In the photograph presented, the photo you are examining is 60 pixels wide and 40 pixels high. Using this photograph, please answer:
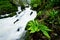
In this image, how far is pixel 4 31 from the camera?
11.5 metres

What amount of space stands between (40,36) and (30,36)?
553mm

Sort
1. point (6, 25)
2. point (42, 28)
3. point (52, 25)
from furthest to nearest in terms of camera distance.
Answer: point (6, 25) → point (52, 25) → point (42, 28)

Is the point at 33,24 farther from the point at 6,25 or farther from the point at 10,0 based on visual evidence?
the point at 10,0

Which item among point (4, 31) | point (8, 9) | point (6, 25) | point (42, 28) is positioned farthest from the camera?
A: point (8, 9)

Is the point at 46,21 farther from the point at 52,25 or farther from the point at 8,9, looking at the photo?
the point at 8,9

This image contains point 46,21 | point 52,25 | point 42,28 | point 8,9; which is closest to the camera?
point 42,28

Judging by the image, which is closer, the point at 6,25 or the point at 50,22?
the point at 50,22

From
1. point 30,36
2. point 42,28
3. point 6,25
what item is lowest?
point 6,25

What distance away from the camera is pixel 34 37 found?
23.0 feet

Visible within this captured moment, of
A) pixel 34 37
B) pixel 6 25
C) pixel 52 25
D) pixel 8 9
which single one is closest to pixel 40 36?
pixel 34 37

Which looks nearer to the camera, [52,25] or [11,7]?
[52,25]

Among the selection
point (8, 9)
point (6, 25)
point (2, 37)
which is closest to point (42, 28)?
point (2, 37)

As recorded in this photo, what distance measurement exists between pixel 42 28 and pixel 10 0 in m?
13.8

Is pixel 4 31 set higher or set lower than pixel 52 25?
lower
